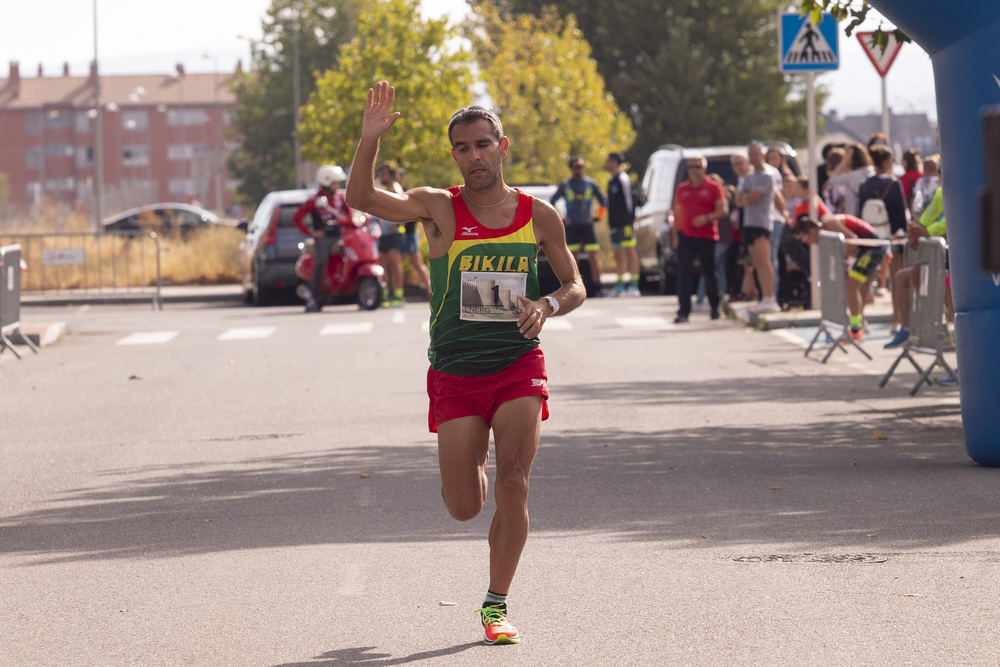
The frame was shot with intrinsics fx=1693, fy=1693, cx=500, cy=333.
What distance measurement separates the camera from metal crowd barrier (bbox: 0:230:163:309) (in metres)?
31.2

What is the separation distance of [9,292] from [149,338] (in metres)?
3.07

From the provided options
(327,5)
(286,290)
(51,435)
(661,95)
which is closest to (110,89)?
(327,5)

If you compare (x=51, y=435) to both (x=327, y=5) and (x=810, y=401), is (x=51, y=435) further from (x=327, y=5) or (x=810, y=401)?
(x=327, y=5)

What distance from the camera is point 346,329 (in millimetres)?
21078

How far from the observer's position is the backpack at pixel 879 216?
18016 millimetres

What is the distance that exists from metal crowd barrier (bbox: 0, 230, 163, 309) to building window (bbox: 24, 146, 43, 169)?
119246 mm

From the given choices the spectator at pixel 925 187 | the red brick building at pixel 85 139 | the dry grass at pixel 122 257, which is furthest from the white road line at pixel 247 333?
the red brick building at pixel 85 139

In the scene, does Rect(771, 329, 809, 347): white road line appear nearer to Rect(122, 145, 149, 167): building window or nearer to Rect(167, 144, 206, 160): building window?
Rect(167, 144, 206, 160): building window

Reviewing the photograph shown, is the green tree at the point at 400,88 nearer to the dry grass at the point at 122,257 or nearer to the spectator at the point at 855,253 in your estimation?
the dry grass at the point at 122,257

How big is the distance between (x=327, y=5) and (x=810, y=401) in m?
62.4

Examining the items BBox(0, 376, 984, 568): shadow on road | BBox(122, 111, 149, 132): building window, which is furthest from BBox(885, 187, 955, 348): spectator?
BBox(122, 111, 149, 132): building window

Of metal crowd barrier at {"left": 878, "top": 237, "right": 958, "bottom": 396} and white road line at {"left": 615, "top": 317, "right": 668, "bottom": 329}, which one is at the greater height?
metal crowd barrier at {"left": 878, "top": 237, "right": 958, "bottom": 396}

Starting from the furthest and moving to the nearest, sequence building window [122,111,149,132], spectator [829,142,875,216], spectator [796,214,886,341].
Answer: building window [122,111,149,132], spectator [829,142,875,216], spectator [796,214,886,341]

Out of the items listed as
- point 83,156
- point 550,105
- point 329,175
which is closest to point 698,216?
point 329,175
